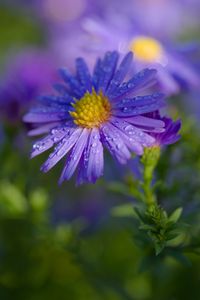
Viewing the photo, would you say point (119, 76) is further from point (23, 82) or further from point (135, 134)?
point (23, 82)

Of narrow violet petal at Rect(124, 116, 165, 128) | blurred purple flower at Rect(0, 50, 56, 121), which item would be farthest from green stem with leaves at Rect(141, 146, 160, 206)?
blurred purple flower at Rect(0, 50, 56, 121)

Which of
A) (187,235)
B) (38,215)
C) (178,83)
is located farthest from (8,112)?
(187,235)

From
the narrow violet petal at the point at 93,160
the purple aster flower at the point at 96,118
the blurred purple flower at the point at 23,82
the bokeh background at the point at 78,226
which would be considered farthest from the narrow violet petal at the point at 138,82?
the blurred purple flower at the point at 23,82

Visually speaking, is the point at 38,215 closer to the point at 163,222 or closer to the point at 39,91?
the point at 39,91

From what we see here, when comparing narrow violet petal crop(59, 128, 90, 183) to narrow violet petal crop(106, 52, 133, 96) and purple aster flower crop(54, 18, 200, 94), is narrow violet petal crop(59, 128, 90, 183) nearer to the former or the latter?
narrow violet petal crop(106, 52, 133, 96)

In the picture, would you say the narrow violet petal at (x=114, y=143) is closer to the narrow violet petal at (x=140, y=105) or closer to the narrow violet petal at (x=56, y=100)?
the narrow violet petal at (x=140, y=105)

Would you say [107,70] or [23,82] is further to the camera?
[23,82]

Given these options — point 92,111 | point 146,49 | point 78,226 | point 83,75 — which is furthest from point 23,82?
point 92,111
